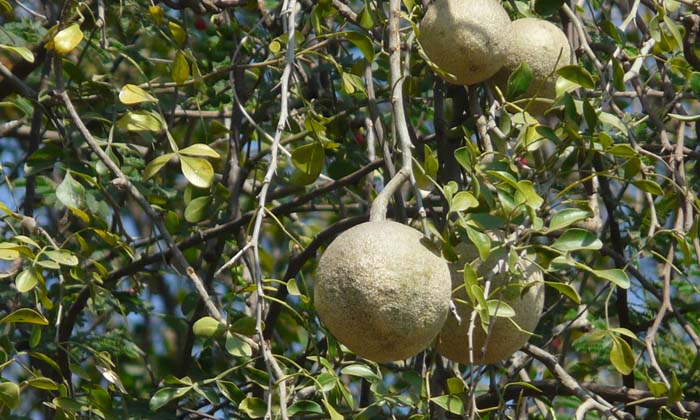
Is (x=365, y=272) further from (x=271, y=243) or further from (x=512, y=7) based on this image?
(x=271, y=243)

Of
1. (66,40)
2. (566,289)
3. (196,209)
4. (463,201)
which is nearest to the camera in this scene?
(463,201)

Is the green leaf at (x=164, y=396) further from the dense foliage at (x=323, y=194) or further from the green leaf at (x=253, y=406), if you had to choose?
the green leaf at (x=253, y=406)

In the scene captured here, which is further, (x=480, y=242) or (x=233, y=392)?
(x=233, y=392)

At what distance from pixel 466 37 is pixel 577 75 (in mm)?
215

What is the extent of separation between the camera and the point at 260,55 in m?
3.21

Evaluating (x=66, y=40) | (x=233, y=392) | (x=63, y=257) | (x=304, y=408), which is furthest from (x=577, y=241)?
(x=66, y=40)

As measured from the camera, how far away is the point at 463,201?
1.73m

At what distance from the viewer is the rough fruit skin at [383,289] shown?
161cm

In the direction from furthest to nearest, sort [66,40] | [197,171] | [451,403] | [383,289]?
[66,40], [197,171], [451,403], [383,289]

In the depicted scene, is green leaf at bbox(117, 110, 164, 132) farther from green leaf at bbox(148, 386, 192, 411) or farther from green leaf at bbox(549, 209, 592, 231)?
green leaf at bbox(549, 209, 592, 231)

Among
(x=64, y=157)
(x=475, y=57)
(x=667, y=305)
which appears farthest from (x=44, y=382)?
(x=667, y=305)

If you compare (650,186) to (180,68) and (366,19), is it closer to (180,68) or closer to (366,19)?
(366,19)

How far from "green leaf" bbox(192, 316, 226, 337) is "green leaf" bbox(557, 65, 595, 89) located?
737 millimetres

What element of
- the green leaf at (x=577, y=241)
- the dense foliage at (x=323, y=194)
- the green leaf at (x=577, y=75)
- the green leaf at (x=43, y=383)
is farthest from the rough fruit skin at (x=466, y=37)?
the green leaf at (x=43, y=383)
